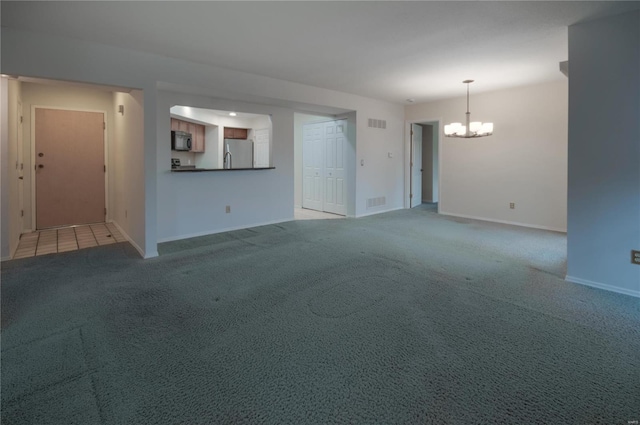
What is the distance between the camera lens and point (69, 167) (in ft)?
19.0

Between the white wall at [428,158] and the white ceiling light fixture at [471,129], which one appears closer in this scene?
the white ceiling light fixture at [471,129]

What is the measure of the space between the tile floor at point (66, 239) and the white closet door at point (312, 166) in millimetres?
4060

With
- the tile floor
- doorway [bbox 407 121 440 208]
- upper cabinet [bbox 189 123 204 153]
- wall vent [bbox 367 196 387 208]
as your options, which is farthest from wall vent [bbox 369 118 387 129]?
the tile floor

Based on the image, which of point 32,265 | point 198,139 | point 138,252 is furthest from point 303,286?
point 198,139

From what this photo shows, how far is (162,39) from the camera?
3523mm

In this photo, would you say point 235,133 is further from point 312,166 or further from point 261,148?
point 312,166

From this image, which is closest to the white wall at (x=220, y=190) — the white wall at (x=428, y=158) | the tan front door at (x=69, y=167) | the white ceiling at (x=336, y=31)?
the white ceiling at (x=336, y=31)

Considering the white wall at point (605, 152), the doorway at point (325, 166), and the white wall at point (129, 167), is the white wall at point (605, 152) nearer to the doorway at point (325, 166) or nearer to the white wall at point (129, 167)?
the doorway at point (325, 166)

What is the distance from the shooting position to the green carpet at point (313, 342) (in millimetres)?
1610

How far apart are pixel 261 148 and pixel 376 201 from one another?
9.52ft

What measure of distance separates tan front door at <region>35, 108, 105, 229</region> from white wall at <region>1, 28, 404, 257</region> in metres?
2.15

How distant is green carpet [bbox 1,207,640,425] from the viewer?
63.4 inches

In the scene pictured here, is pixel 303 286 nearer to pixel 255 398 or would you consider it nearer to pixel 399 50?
pixel 255 398

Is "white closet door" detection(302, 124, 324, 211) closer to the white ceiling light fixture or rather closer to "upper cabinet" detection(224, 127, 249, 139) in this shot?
"upper cabinet" detection(224, 127, 249, 139)
